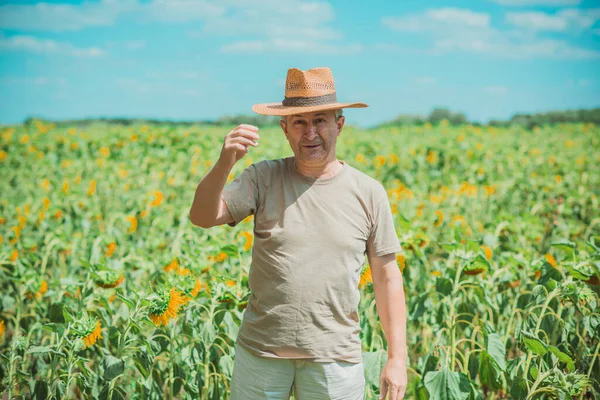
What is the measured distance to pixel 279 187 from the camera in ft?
6.38

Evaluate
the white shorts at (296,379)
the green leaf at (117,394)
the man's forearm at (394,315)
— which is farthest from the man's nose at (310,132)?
the green leaf at (117,394)

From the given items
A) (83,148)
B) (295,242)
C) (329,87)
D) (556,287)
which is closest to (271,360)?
(295,242)

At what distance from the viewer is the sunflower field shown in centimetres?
223

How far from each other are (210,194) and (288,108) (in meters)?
0.39

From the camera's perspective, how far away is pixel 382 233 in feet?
6.42

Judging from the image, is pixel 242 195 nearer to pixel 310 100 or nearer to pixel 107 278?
pixel 310 100

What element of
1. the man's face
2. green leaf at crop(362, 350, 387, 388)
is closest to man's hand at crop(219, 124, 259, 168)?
the man's face

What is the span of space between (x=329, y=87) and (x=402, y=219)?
1105 mm

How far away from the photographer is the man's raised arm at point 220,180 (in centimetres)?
170

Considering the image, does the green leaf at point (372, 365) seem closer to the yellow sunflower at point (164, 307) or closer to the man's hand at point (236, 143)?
the yellow sunflower at point (164, 307)

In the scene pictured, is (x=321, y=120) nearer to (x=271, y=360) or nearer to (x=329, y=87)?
(x=329, y=87)

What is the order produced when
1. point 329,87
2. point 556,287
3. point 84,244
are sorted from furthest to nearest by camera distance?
point 84,244 < point 556,287 < point 329,87

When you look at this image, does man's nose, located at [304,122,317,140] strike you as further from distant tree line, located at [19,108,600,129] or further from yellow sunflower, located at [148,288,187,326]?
distant tree line, located at [19,108,600,129]

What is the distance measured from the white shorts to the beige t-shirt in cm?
3
